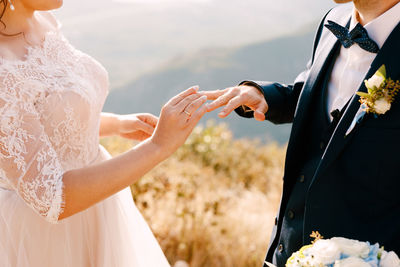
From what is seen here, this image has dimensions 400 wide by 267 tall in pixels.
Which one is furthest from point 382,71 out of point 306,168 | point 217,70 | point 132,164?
point 217,70

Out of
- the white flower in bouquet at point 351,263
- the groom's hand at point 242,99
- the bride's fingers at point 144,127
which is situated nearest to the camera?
the white flower in bouquet at point 351,263

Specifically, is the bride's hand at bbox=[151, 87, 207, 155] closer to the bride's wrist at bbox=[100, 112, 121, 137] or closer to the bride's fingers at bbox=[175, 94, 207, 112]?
the bride's fingers at bbox=[175, 94, 207, 112]

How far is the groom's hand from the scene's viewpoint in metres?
2.15

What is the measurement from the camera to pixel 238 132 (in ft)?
74.4

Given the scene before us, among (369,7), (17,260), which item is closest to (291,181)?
(369,7)

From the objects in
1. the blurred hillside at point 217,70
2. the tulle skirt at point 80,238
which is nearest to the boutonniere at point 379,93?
the tulle skirt at point 80,238

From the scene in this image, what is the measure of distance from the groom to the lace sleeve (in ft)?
2.71

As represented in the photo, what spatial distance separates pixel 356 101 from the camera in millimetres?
1757

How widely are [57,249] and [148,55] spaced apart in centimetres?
5401

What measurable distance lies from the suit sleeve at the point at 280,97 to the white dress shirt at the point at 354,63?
12.2 inches

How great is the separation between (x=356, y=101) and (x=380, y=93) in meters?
0.15

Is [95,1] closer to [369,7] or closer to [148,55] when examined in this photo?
[148,55]

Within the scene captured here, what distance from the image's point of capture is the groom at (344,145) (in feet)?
5.55

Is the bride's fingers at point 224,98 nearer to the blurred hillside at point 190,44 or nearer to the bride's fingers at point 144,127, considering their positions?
the bride's fingers at point 144,127
